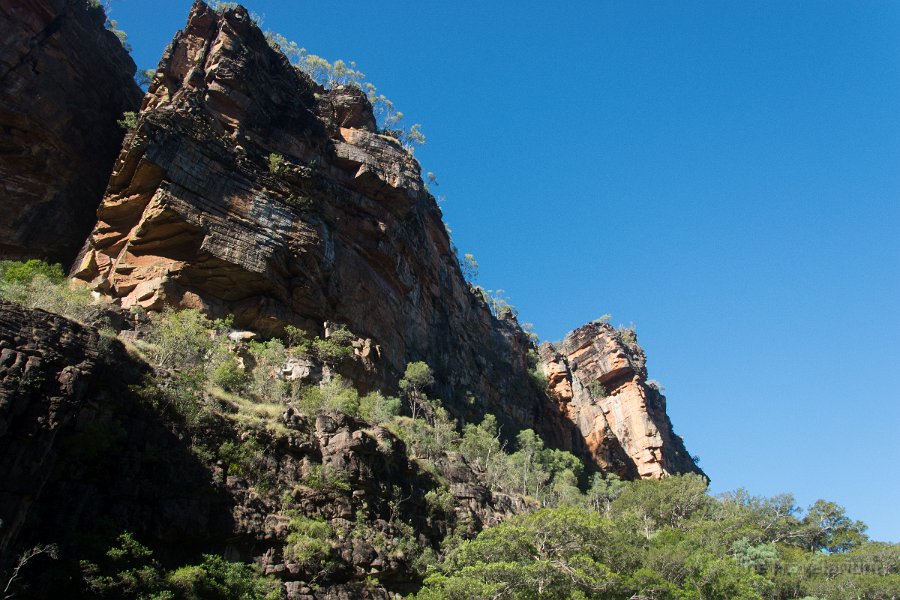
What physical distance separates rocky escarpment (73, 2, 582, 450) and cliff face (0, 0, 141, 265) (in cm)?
357

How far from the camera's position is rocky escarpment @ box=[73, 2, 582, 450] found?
98.0 feet

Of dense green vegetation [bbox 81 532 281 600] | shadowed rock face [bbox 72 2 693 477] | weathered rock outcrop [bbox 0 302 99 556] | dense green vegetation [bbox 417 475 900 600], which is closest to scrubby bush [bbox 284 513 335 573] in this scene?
dense green vegetation [bbox 81 532 281 600]

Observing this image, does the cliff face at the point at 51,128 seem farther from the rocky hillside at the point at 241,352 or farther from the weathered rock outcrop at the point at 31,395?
the weathered rock outcrop at the point at 31,395

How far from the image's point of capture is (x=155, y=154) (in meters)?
29.9

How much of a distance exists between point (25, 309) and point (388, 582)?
13.3m

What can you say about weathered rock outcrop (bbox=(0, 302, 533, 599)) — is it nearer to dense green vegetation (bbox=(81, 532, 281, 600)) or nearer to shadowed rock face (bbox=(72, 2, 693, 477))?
dense green vegetation (bbox=(81, 532, 281, 600))

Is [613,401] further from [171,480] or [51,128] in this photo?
[171,480]

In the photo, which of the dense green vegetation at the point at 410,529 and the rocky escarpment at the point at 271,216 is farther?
the rocky escarpment at the point at 271,216

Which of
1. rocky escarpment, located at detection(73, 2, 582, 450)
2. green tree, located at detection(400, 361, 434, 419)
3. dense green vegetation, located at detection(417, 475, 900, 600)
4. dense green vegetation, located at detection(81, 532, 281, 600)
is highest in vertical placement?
rocky escarpment, located at detection(73, 2, 582, 450)

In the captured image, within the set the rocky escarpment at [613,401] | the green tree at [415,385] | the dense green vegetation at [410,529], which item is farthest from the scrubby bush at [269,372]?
the rocky escarpment at [613,401]

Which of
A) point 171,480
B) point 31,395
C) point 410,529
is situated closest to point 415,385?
point 410,529

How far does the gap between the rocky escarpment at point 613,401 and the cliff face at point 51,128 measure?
155ft

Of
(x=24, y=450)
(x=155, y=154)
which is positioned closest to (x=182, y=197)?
(x=155, y=154)

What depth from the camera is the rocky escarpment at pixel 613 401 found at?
6147cm
